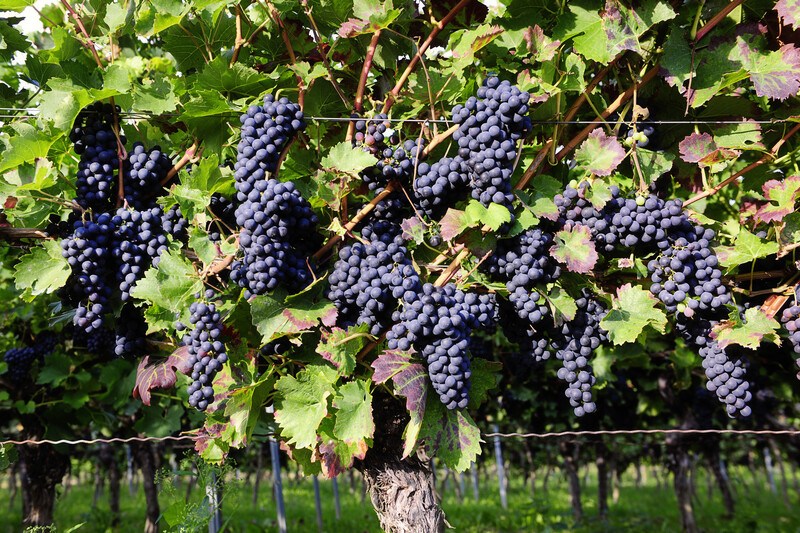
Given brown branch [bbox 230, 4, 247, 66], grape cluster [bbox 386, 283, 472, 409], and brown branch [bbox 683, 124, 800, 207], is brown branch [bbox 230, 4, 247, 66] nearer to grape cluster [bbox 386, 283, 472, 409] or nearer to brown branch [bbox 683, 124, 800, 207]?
grape cluster [bbox 386, 283, 472, 409]

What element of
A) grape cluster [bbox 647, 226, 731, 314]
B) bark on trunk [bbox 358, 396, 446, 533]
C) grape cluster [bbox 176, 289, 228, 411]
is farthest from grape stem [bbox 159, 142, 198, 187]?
grape cluster [bbox 647, 226, 731, 314]

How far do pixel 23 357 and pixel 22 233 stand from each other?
2717 millimetres

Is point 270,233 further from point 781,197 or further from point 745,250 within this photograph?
point 781,197

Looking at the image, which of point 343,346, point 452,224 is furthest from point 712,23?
point 343,346

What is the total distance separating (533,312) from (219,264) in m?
1.12

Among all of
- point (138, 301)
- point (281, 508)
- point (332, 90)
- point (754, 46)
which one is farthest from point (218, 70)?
point (281, 508)

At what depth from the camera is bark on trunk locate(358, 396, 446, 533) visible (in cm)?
250

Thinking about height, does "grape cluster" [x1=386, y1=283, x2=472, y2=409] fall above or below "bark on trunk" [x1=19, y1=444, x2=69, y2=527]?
above

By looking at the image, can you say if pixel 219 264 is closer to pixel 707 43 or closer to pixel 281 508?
pixel 707 43

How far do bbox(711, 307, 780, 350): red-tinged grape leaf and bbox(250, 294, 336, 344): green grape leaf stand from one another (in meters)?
1.37

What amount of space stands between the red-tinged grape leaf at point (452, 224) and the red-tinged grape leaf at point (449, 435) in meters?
0.61

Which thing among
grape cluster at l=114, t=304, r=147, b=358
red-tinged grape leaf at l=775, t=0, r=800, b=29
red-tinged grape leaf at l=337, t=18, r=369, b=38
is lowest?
grape cluster at l=114, t=304, r=147, b=358

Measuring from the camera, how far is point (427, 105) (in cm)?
240

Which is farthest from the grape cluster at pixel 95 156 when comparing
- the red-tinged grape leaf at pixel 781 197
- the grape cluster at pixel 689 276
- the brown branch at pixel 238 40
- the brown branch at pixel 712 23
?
the red-tinged grape leaf at pixel 781 197
